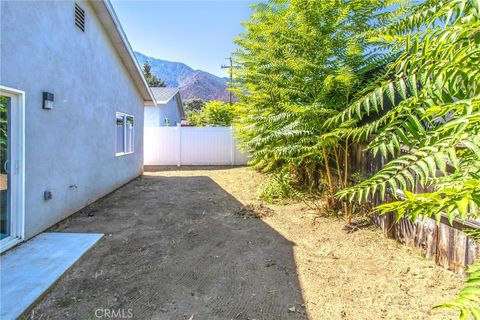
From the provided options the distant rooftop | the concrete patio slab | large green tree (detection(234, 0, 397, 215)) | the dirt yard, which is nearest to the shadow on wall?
the dirt yard

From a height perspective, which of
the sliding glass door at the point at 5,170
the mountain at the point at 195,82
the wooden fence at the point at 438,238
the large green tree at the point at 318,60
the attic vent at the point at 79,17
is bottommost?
the wooden fence at the point at 438,238

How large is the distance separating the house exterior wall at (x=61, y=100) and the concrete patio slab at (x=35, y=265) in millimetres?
446

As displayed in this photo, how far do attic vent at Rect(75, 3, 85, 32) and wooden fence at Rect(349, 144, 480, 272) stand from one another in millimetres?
6029

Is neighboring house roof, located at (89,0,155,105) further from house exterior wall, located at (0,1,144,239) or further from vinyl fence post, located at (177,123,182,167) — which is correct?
vinyl fence post, located at (177,123,182,167)

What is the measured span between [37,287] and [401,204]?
3307 millimetres

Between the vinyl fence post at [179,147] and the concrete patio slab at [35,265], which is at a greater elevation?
the vinyl fence post at [179,147]

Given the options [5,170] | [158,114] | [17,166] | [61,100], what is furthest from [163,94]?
[5,170]

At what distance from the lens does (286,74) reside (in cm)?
511

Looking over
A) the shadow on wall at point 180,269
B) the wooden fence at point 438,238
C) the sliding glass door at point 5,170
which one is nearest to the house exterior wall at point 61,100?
the sliding glass door at point 5,170

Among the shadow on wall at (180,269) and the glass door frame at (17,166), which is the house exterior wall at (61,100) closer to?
the glass door frame at (17,166)

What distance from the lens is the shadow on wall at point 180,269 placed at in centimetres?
255

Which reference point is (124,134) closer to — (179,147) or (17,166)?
(179,147)

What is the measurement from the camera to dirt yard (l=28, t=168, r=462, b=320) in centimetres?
254

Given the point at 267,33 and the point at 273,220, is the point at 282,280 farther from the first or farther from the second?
the point at 267,33
